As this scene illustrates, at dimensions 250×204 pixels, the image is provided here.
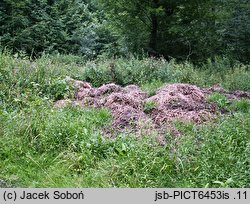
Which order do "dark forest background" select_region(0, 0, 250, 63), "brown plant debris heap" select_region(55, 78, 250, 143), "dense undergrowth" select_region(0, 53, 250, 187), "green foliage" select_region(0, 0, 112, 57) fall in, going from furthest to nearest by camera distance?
"green foliage" select_region(0, 0, 112, 57) → "dark forest background" select_region(0, 0, 250, 63) → "brown plant debris heap" select_region(55, 78, 250, 143) → "dense undergrowth" select_region(0, 53, 250, 187)

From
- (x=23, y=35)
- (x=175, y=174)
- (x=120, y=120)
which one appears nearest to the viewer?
(x=175, y=174)

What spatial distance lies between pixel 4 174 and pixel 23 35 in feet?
47.5

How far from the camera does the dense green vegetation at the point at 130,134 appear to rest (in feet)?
16.2

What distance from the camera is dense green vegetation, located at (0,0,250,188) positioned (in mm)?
4934

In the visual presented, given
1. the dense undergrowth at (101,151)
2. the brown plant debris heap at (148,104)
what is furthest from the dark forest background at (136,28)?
the dense undergrowth at (101,151)

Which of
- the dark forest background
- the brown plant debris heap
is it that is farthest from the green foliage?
the brown plant debris heap

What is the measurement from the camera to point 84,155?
5.40 metres

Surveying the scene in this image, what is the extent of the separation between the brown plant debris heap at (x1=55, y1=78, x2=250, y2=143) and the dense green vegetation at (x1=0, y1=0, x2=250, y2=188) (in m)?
0.19

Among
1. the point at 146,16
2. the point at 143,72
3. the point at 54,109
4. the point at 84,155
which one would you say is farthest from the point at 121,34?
the point at 84,155

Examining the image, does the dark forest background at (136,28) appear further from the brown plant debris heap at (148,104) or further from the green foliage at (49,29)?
the brown plant debris heap at (148,104)

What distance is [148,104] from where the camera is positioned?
281 inches

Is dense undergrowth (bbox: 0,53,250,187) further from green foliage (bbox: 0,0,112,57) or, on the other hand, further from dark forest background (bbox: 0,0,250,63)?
green foliage (bbox: 0,0,112,57)

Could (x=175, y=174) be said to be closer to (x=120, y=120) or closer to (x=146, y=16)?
(x=120, y=120)

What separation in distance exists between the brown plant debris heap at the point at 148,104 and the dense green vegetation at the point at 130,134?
19 cm
